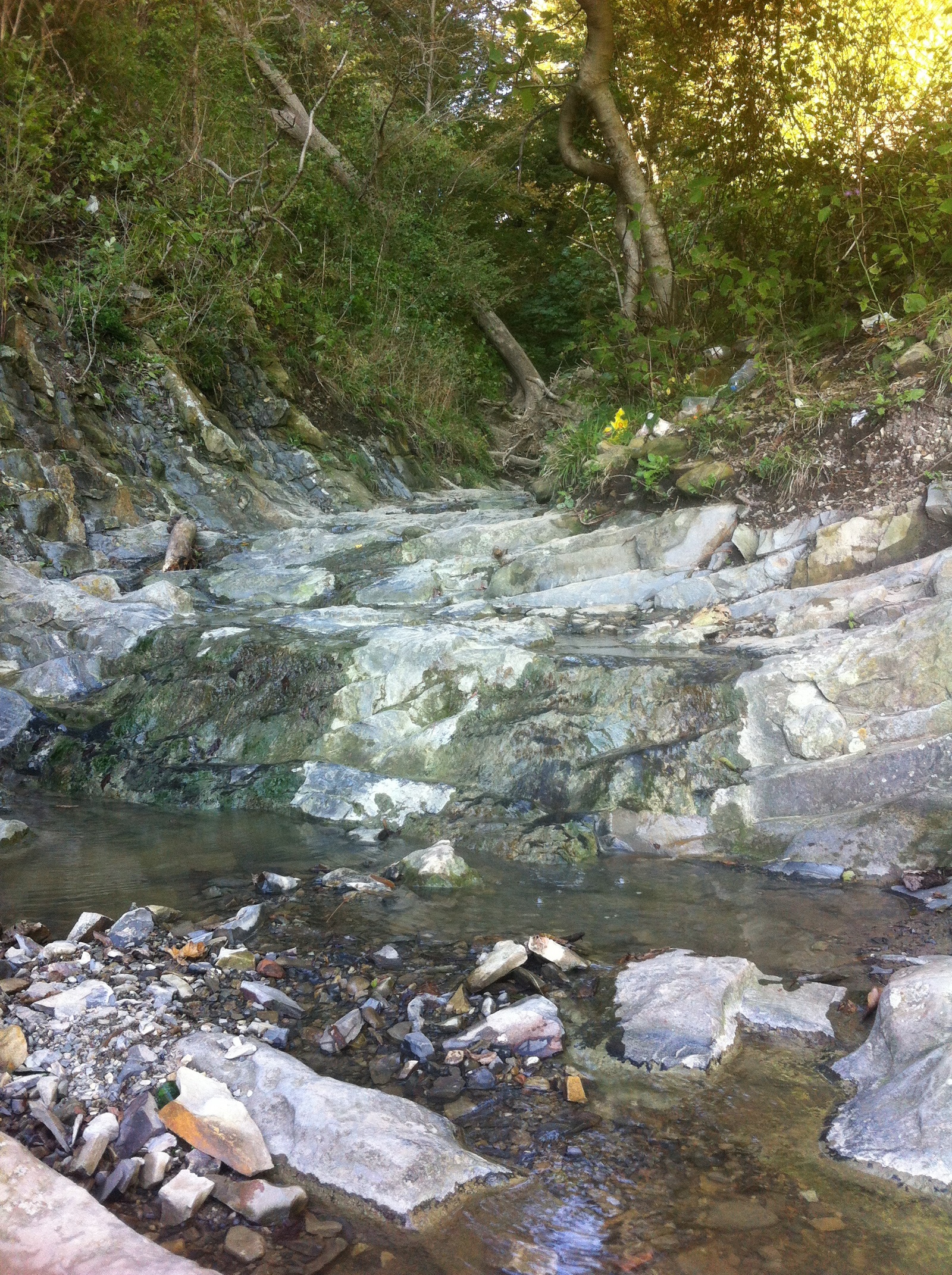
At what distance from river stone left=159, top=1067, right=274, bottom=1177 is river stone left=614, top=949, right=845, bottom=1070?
1.00m

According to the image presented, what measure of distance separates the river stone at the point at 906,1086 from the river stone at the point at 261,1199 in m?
1.17

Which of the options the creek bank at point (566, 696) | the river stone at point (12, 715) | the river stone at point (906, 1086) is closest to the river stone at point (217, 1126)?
the river stone at point (906, 1086)

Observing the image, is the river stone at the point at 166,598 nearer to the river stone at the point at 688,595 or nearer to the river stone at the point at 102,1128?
the river stone at the point at 688,595

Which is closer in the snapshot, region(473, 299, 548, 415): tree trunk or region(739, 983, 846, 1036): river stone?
region(739, 983, 846, 1036): river stone

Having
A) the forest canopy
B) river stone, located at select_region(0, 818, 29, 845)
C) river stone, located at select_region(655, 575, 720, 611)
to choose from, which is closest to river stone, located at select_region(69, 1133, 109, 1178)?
river stone, located at select_region(0, 818, 29, 845)

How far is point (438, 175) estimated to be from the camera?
50.6 ft

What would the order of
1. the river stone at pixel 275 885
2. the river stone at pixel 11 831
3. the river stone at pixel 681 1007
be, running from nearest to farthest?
the river stone at pixel 681 1007, the river stone at pixel 275 885, the river stone at pixel 11 831

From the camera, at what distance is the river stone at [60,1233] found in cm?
148

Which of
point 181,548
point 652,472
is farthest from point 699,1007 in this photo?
point 181,548

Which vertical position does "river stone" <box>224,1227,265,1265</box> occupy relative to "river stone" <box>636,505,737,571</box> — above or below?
below

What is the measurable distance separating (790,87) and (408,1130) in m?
7.81

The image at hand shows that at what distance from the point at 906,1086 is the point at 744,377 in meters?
5.89

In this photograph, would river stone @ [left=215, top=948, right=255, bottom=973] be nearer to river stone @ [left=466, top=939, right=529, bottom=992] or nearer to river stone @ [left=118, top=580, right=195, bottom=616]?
river stone @ [left=466, top=939, right=529, bottom=992]

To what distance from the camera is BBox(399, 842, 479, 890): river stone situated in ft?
12.1
